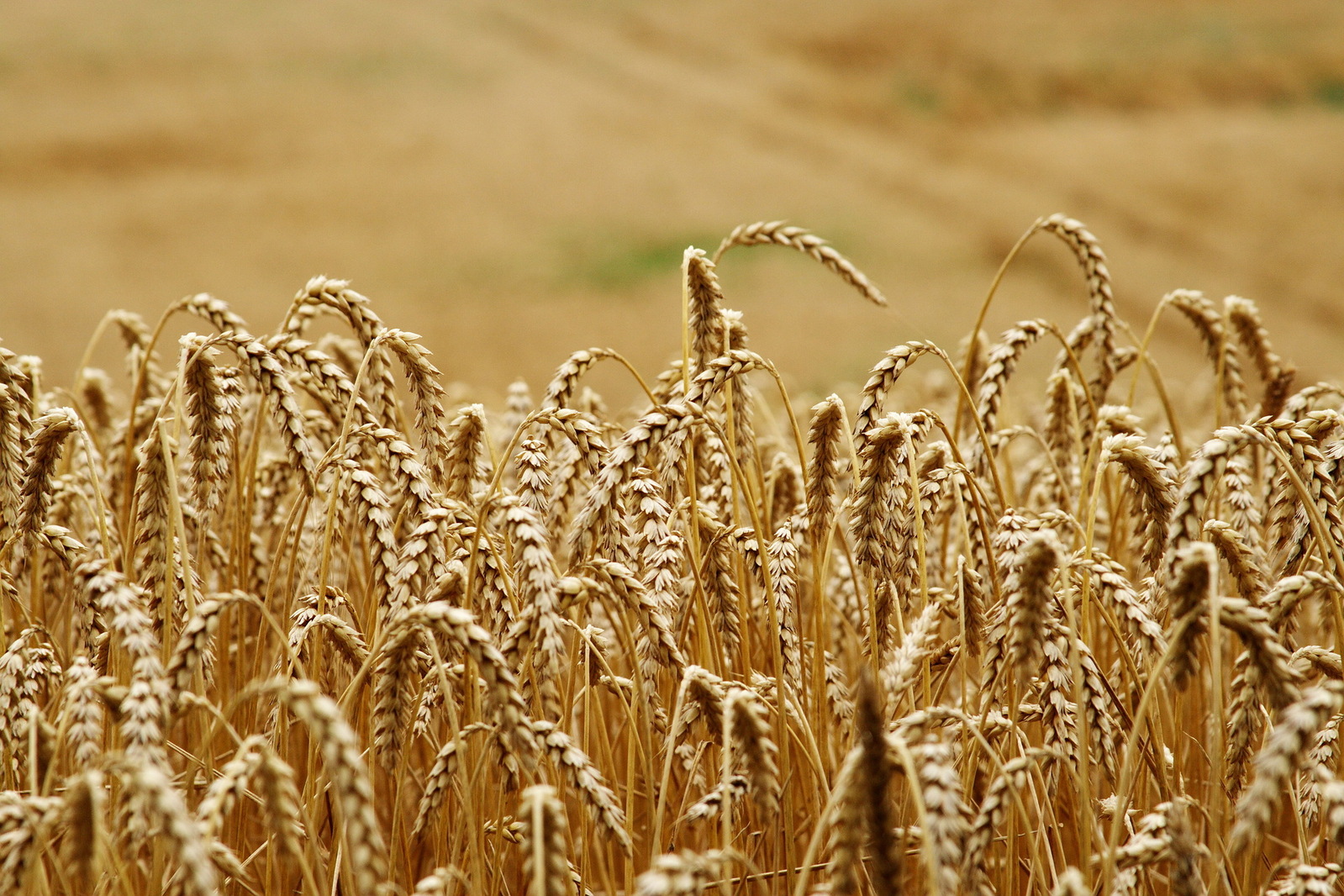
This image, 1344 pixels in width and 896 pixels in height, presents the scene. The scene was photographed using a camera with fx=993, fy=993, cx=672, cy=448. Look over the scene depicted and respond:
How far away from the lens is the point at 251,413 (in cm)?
202

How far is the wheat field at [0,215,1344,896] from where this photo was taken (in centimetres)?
101

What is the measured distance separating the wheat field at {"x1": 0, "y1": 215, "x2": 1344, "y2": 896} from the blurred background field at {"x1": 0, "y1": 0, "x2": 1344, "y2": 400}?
31.6 feet

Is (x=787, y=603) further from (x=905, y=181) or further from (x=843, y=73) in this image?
(x=843, y=73)

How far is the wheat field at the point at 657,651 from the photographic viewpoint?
3.32 ft

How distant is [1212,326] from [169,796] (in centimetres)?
201

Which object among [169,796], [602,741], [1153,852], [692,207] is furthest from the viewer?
[692,207]

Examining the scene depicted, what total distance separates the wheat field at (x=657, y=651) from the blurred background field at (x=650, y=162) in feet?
31.6

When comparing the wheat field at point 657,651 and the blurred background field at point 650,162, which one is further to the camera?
the blurred background field at point 650,162

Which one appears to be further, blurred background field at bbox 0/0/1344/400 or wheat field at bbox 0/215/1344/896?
blurred background field at bbox 0/0/1344/400

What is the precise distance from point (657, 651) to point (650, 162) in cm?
1608

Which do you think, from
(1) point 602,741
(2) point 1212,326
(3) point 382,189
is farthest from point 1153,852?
(3) point 382,189

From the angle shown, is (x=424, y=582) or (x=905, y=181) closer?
(x=424, y=582)

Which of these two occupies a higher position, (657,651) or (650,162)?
(650,162)

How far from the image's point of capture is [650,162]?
16.5m
